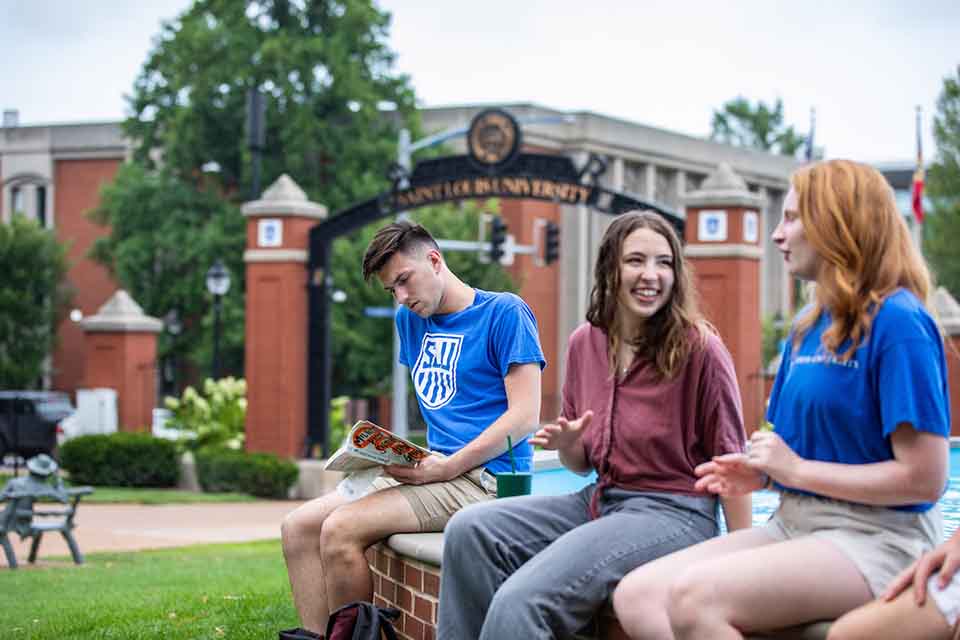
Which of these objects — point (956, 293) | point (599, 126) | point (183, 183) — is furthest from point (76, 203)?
point (956, 293)

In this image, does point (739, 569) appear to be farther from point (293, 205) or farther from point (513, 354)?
point (293, 205)

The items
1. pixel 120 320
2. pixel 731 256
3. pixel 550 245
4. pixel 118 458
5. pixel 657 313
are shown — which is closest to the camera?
pixel 657 313

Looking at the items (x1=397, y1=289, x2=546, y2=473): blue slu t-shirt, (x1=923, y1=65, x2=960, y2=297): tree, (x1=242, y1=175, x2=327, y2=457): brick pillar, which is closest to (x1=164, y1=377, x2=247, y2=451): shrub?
(x1=242, y1=175, x2=327, y2=457): brick pillar

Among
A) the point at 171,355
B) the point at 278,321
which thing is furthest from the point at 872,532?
the point at 171,355

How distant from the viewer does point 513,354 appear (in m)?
5.44

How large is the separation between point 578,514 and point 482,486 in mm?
919

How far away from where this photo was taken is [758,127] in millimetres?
77250

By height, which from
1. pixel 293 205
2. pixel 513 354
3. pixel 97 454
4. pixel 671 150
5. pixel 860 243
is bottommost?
pixel 97 454

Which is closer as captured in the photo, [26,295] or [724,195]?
[724,195]

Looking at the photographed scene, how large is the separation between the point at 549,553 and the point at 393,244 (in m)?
1.64

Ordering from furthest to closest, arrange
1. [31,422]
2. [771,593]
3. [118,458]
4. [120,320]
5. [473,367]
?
1. [31,422]
2. [120,320]
3. [118,458]
4. [473,367]
5. [771,593]

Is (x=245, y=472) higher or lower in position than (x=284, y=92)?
lower

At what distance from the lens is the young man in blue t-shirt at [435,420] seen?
17.3 ft

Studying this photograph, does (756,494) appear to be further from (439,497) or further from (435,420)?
(439,497)
